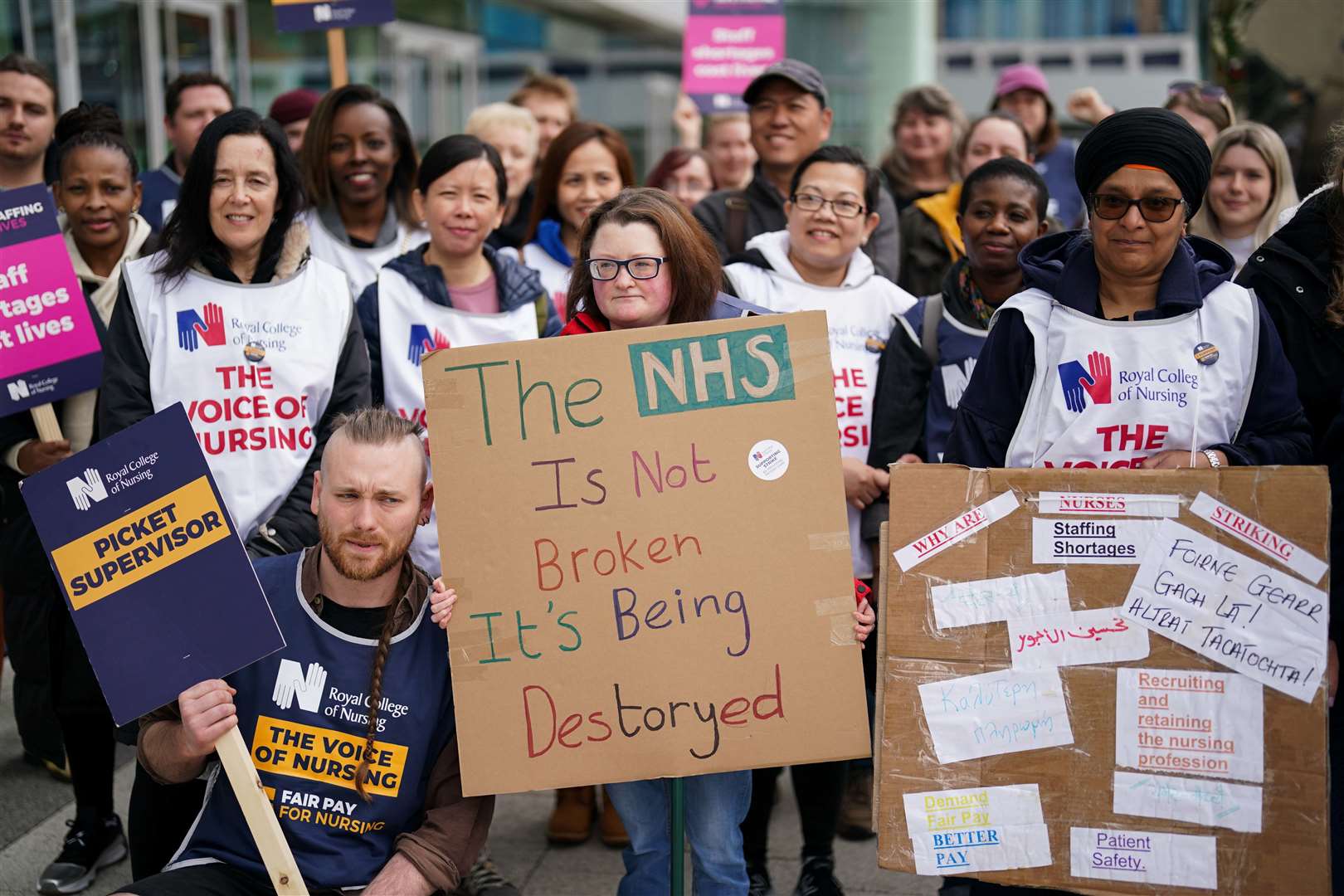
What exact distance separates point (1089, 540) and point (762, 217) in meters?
2.49

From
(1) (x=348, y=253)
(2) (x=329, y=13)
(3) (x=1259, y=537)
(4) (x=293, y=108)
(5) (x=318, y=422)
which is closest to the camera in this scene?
(3) (x=1259, y=537)

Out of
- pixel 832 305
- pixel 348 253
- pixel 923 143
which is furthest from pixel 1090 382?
pixel 923 143

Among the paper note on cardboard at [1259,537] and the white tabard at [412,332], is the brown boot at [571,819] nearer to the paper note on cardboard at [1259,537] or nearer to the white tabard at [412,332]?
the white tabard at [412,332]

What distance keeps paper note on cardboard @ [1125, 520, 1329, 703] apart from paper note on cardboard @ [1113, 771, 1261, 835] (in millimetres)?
221

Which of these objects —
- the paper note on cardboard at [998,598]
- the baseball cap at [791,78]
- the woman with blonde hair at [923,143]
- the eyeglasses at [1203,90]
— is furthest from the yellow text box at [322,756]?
the eyeglasses at [1203,90]

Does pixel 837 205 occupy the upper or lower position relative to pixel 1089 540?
upper

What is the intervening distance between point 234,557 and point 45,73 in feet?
10.1

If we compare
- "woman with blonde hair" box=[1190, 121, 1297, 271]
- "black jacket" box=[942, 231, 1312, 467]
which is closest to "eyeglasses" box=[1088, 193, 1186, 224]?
"black jacket" box=[942, 231, 1312, 467]

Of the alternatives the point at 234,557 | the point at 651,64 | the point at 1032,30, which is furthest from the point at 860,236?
the point at 1032,30

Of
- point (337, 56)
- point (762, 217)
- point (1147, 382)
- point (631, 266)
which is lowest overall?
point (1147, 382)

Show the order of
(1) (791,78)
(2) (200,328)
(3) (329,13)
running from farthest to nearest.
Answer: (3) (329,13)
(1) (791,78)
(2) (200,328)

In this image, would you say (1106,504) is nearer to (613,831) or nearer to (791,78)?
(613,831)

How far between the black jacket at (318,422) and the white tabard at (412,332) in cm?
19

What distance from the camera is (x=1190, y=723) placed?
263cm
